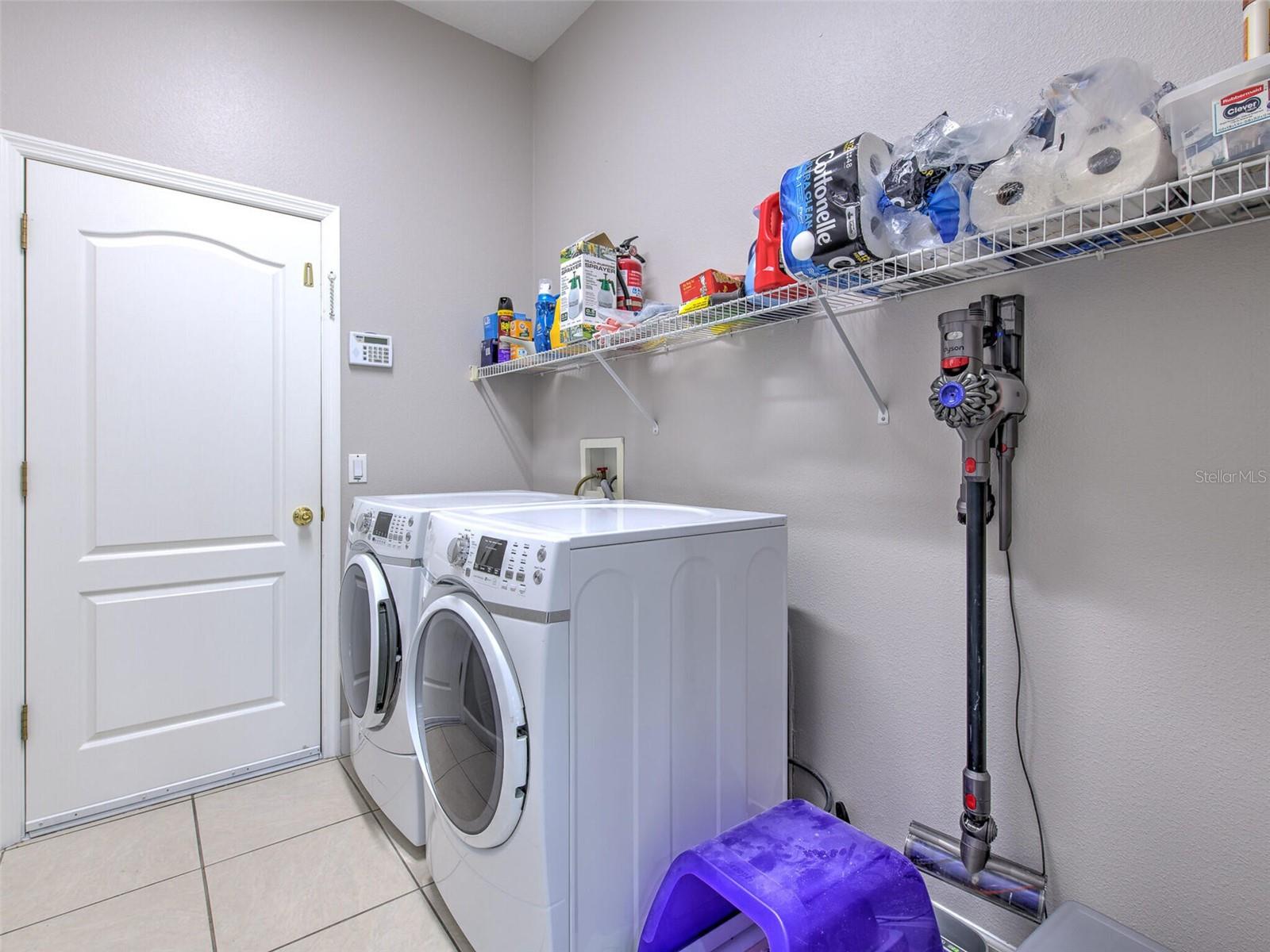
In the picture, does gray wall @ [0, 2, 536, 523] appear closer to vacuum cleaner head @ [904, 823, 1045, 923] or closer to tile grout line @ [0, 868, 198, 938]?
tile grout line @ [0, 868, 198, 938]

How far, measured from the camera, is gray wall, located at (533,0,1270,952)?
3.41ft

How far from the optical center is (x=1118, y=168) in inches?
35.5

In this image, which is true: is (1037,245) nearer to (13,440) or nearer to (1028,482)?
(1028,482)

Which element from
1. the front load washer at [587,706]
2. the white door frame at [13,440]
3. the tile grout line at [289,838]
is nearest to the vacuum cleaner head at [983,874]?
the front load washer at [587,706]

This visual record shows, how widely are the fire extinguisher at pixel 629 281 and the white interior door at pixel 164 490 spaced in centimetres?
119

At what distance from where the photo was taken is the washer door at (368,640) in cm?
172

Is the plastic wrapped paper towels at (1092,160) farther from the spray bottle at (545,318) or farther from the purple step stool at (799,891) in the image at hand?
the spray bottle at (545,318)

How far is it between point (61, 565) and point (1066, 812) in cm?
276

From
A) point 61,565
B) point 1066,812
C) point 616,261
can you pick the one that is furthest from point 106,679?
point 1066,812

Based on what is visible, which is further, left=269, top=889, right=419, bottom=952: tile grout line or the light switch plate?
the light switch plate

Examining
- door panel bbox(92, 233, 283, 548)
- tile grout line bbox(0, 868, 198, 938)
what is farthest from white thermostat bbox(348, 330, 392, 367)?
tile grout line bbox(0, 868, 198, 938)

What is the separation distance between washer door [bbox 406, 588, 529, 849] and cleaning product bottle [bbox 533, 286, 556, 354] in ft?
3.91

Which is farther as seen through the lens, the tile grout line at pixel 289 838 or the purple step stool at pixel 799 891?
the tile grout line at pixel 289 838

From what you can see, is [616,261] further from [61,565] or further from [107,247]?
[61,565]
